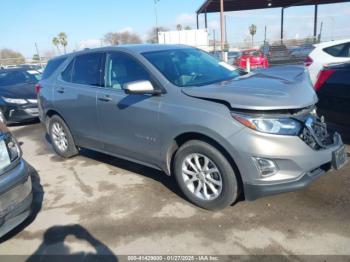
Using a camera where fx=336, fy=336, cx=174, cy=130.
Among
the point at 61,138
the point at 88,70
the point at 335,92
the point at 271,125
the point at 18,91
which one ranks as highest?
the point at 88,70

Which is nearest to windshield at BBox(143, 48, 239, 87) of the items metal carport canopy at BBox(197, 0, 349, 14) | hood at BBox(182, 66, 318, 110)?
hood at BBox(182, 66, 318, 110)

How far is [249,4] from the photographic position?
2486 cm

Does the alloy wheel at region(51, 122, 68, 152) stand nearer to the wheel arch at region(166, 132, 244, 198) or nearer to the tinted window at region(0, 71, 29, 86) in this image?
the wheel arch at region(166, 132, 244, 198)

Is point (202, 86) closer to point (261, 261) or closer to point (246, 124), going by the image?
point (246, 124)

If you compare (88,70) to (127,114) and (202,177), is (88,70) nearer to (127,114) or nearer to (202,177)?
(127,114)

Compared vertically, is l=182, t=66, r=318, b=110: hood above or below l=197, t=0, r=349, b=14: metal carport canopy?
below

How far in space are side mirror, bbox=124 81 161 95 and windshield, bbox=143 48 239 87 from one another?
0.24 metres

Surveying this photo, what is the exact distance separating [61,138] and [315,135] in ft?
13.4

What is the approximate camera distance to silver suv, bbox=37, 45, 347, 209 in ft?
10.3

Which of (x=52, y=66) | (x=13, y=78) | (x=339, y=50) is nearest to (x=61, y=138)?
(x=52, y=66)

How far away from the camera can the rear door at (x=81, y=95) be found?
186 inches

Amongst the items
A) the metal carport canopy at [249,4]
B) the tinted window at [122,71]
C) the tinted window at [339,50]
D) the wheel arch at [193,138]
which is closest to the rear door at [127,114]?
the tinted window at [122,71]

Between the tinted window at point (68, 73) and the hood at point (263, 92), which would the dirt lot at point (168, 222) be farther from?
the tinted window at point (68, 73)

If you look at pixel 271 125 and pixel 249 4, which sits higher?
pixel 249 4
